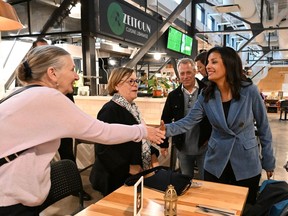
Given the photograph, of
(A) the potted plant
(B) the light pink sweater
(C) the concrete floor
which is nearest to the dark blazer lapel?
(B) the light pink sweater

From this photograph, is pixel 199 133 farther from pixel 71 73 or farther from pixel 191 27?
pixel 191 27

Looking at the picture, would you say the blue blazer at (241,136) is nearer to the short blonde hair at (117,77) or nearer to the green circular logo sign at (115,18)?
the short blonde hair at (117,77)

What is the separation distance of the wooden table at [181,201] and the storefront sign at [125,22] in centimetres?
449

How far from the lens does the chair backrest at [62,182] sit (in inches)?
67.1

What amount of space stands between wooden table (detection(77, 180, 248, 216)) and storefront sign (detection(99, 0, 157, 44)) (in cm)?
449

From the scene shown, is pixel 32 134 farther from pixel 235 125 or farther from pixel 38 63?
pixel 235 125

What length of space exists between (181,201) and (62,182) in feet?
2.50

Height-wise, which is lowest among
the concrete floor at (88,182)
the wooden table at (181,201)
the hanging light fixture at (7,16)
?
the concrete floor at (88,182)

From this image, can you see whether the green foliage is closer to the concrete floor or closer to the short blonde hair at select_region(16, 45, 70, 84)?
the concrete floor

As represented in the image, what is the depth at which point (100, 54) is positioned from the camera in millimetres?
9859

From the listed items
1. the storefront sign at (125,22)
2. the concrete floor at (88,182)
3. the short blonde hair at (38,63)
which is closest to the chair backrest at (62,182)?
the short blonde hair at (38,63)

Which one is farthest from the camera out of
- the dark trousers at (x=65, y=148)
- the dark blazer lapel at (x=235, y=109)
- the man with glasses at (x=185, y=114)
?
the dark trousers at (x=65, y=148)

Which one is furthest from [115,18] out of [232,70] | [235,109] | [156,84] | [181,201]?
[181,201]

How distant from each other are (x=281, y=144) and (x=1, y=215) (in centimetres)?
708
